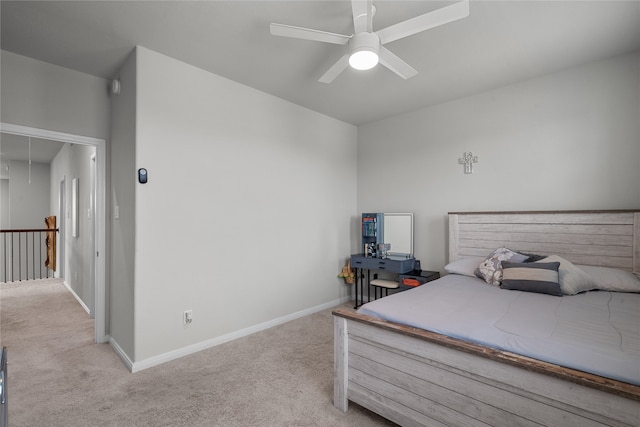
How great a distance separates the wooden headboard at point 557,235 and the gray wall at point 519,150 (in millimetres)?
162

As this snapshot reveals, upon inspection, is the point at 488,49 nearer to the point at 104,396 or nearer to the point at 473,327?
the point at 473,327

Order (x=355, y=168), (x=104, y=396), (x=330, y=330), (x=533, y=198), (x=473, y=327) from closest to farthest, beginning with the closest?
(x=473, y=327), (x=104, y=396), (x=533, y=198), (x=330, y=330), (x=355, y=168)

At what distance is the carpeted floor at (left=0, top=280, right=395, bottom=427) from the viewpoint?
1880 millimetres

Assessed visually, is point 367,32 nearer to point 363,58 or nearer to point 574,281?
point 363,58

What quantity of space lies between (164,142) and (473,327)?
8.69 ft

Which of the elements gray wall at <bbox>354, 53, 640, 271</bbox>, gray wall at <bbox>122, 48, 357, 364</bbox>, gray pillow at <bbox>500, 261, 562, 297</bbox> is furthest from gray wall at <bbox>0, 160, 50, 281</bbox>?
gray pillow at <bbox>500, 261, 562, 297</bbox>

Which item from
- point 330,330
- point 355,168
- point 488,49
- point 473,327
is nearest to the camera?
point 473,327

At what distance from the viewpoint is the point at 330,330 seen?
131 inches

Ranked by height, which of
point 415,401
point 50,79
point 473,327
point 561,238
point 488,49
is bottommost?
point 415,401

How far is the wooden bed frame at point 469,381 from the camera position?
3.80 feet

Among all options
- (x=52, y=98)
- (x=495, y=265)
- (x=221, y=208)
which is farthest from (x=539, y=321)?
(x=52, y=98)

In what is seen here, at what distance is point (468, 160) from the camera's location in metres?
3.46

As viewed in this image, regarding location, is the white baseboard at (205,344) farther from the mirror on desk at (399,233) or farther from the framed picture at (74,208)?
the framed picture at (74,208)

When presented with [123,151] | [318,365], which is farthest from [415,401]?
[123,151]
